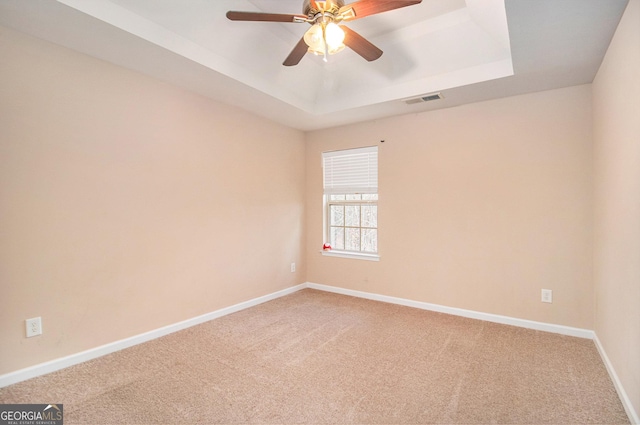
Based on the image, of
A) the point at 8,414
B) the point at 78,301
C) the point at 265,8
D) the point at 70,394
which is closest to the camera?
the point at 8,414

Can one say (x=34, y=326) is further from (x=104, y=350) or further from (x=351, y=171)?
(x=351, y=171)

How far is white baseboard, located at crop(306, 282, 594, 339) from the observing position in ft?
9.48

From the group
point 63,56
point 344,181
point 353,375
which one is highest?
point 63,56

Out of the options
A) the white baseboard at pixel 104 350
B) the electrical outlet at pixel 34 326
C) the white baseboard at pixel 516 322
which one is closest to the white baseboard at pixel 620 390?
the white baseboard at pixel 516 322

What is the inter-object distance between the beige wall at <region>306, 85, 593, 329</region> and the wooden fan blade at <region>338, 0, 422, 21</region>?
1.94m

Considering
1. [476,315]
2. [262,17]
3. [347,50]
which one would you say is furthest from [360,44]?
[476,315]

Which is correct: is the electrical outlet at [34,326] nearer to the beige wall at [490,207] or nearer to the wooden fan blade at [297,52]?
the wooden fan blade at [297,52]

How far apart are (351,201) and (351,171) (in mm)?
416

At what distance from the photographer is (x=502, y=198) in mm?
3213

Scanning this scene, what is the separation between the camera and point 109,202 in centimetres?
256

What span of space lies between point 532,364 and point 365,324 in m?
1.41

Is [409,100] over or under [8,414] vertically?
over

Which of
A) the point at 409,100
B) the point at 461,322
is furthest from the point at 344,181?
the point at 461,322

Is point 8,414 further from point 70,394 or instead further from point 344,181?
point 344,181
